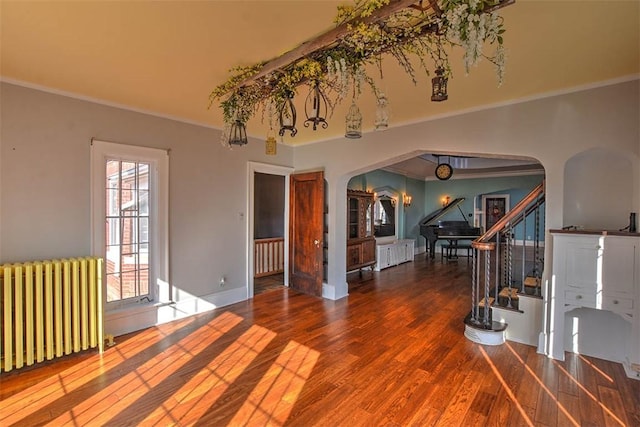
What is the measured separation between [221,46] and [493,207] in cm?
1045

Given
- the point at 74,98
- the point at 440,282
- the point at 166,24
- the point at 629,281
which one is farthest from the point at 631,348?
the point at 74,98

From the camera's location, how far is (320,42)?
2.01 meters

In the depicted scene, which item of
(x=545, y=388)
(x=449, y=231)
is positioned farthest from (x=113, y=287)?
(x=449, y=231)

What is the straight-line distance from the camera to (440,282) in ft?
20.6

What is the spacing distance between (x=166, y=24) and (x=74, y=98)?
2074mm

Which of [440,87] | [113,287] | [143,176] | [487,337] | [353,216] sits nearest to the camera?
[440,87]

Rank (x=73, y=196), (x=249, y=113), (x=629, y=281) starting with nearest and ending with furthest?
(x=629, y=281)
(x=249, y=113)
(x=73, y=196)

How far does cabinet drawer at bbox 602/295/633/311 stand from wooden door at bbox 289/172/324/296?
3.52 meters

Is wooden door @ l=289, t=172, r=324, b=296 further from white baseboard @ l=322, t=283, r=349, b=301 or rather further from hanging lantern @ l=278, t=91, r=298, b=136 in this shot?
hanging lantern @ l=278, t=91, r=298, b=136

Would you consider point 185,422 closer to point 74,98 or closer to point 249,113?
point 249,113

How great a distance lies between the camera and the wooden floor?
2207mm

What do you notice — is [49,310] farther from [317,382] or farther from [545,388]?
[545,388]

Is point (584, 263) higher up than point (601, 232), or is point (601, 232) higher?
point (601, 232)

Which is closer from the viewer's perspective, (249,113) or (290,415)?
(290,415)
